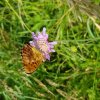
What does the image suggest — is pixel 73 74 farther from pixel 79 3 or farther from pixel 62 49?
pixel 79 3

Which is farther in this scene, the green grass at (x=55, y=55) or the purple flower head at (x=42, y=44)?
the green grass at (x=55, y=55)

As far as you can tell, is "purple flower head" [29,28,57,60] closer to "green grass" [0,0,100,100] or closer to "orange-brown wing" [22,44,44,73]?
"orange-brown wing" [22,44,44,73]

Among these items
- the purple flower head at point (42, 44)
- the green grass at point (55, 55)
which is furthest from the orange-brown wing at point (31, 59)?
the green grass at point (55, 55)

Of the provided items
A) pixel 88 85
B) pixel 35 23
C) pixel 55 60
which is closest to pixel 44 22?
pixel 35 23

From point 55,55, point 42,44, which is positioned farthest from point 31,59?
point 55,55

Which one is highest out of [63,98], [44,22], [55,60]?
[44,22]

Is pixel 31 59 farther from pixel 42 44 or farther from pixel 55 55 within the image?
pixel 55 55

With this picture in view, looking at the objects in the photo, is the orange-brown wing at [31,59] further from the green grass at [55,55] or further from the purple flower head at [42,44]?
the green grass at [55,55]
